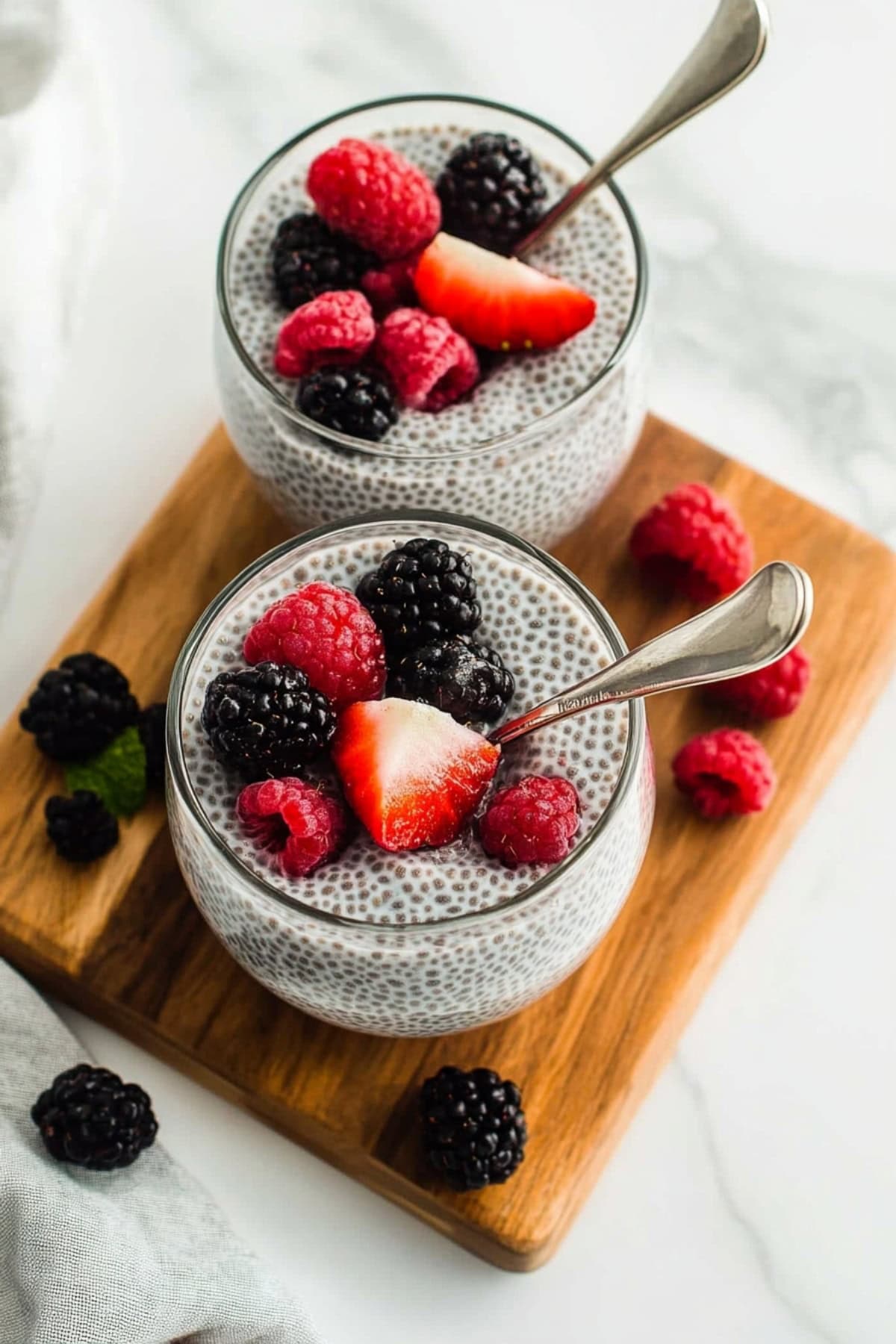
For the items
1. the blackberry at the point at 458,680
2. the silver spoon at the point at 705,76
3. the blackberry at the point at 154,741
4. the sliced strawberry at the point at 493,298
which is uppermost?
the silver spoon at the point at 705,76

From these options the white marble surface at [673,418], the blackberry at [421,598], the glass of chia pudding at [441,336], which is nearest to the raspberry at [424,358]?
the glass of chia pudding at [441,336]

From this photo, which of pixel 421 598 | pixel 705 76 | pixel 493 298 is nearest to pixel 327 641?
pixel 421 598

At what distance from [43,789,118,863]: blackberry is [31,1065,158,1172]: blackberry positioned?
22 centimetres

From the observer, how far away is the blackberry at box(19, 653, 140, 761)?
1.74 meters

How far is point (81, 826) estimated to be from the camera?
170 centimetres

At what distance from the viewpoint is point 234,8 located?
93.9 inches

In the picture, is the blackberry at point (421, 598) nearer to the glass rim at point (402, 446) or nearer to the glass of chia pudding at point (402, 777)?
the glass of chia pudding at point (402, 777)

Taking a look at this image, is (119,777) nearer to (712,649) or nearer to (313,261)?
(313,261)

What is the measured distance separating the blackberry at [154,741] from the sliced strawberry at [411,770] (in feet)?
1.31

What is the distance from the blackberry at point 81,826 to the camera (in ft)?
5.59

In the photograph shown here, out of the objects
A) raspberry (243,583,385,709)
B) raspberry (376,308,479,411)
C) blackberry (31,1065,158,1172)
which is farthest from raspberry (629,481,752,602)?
blackberry (31,1065,158,1172)

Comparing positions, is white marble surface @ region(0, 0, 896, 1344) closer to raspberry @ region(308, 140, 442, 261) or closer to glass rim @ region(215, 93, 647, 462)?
glass rim @ region(215, 93, 647, 462)

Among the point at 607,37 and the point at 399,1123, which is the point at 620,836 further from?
the point at 607,37

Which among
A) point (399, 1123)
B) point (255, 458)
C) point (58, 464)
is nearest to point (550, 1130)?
point (399, 1123)
